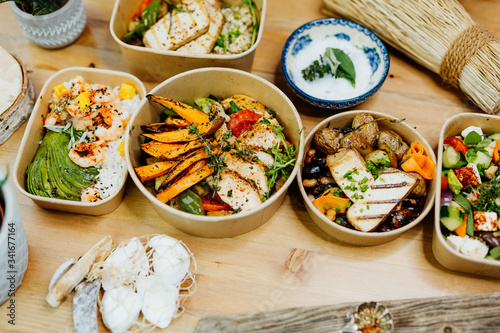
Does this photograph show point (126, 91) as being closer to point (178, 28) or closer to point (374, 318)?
point (178, 28)

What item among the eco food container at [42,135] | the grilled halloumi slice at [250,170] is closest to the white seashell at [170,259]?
the eco food container at [42,135]

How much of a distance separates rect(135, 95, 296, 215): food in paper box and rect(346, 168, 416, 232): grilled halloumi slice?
350 mm

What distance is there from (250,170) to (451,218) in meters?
0.88

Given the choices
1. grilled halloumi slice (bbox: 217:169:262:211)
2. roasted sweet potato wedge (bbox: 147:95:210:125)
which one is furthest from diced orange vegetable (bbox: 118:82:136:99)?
grilled halloumi slice (bbox: 217:169:262:211)

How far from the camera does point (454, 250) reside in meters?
1.80

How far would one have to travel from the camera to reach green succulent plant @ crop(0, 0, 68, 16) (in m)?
2.25

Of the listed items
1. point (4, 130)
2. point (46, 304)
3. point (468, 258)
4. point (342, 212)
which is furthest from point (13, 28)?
point (468, 258)

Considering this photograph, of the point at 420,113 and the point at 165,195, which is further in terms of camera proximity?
the point at 420,113

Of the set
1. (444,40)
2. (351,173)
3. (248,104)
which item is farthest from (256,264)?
(444,40)

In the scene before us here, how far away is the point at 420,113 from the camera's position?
239 cm

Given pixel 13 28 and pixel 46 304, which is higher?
pixel 13 28

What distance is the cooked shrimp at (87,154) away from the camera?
6.66 feet

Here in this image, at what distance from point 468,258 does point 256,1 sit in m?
1.75

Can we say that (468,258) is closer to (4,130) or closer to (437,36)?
(437,36)
